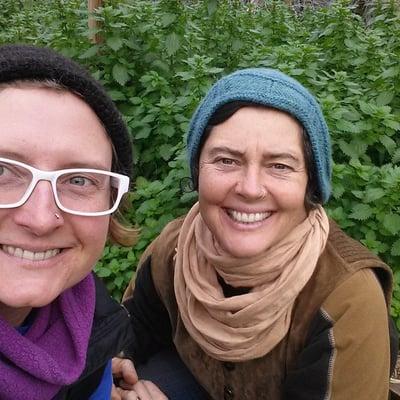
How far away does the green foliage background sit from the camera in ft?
9.96

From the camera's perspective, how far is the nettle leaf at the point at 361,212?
9.57ft

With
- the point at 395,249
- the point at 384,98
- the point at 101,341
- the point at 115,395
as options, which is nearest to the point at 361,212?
the point at 395,249

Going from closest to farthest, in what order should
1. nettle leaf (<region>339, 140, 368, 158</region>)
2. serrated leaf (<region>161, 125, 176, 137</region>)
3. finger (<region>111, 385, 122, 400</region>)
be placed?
1. finger (<region>111, 385, 122, 400</region>)
2. nettle leaf (<region>339, 140, 368, 158</region>)
3. serrated leaf (<region>161, 125, 176, 137</region>)

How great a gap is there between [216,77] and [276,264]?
2.58 meters

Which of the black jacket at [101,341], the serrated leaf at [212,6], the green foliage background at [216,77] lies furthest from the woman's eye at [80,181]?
the serrated leaf at [212,6]

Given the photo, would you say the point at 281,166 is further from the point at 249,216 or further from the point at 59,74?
the point at 59,74

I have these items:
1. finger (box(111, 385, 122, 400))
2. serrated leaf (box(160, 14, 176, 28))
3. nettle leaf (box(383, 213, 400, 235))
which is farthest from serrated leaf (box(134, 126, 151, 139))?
finger (box(111, 385, 122, 400))

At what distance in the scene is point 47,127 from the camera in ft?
3.58

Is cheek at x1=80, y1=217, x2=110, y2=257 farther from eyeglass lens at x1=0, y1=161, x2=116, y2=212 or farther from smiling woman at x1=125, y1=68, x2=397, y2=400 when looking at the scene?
smiling woman at x1=125, y1=68, x2=397, y2=400

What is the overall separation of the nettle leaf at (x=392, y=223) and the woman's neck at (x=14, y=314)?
82.3 inches

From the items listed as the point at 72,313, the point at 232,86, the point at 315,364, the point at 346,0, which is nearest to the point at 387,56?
the point at 346,0

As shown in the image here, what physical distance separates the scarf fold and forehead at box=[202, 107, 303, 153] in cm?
31

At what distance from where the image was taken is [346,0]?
4.80 meters

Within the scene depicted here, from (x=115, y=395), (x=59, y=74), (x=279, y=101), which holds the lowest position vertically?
(x=115, y=395)
